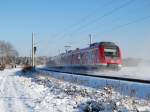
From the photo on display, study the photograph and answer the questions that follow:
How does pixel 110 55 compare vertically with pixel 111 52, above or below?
below

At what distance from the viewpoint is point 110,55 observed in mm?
36594

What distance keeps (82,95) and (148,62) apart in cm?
4922

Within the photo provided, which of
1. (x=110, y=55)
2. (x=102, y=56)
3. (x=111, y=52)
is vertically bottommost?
(x=102, y=56)

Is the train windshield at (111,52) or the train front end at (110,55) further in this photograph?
the train windshield at (111,52)

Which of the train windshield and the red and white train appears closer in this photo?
the red and white train

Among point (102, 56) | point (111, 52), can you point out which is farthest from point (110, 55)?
point (102, 56)

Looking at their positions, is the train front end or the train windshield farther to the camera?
the train windshield

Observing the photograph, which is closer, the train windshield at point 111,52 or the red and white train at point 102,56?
the red and white train at point 102,56

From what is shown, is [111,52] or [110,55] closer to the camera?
[110,55]

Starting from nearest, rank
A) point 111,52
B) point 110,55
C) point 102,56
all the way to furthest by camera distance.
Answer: point 102,56
point 110,55
point 111,52

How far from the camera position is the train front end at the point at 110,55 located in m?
35.4

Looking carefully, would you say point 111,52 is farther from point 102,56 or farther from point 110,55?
point 102,56

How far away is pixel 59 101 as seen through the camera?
1234cm

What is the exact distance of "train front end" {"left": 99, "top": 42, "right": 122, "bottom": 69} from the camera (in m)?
35.4
